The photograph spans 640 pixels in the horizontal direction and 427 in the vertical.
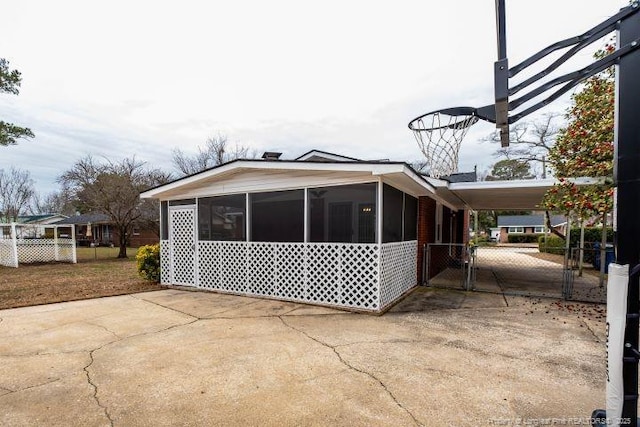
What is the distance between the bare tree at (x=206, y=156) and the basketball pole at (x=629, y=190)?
2555 centimetres

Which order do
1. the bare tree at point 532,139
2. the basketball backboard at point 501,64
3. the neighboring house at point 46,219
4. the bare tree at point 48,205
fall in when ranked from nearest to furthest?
the basketball backboard at point 501,64 < the bare tree at point 532,139 < the neighboring house at point 46,219 < the bare tree at point 48,205

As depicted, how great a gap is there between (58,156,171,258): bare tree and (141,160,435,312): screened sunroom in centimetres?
1124

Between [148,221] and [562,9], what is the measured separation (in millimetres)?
23068

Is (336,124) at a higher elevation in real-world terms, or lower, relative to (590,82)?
higher

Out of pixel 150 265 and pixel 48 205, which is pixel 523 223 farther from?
pixel 48 205

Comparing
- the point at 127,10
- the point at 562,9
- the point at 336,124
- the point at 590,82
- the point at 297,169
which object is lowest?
the point at 297,169

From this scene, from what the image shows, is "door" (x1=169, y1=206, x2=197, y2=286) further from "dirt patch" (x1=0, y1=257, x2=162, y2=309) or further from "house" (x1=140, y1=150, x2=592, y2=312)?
"dirt patch" (x1=0, y1=257, x2=162, y2=309)

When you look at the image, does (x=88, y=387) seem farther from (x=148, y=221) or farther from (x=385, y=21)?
(x=148, y=221)

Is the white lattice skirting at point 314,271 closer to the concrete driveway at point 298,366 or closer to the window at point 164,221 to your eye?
the concrete driveway at point 298,366

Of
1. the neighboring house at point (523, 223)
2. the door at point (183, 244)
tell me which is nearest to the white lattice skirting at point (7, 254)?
the door at point (183, 244)

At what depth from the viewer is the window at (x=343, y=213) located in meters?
6.03

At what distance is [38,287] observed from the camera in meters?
9.37

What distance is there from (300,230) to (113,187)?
1564cm

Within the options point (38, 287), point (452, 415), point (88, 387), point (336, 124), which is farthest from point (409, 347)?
point (336, 124)
